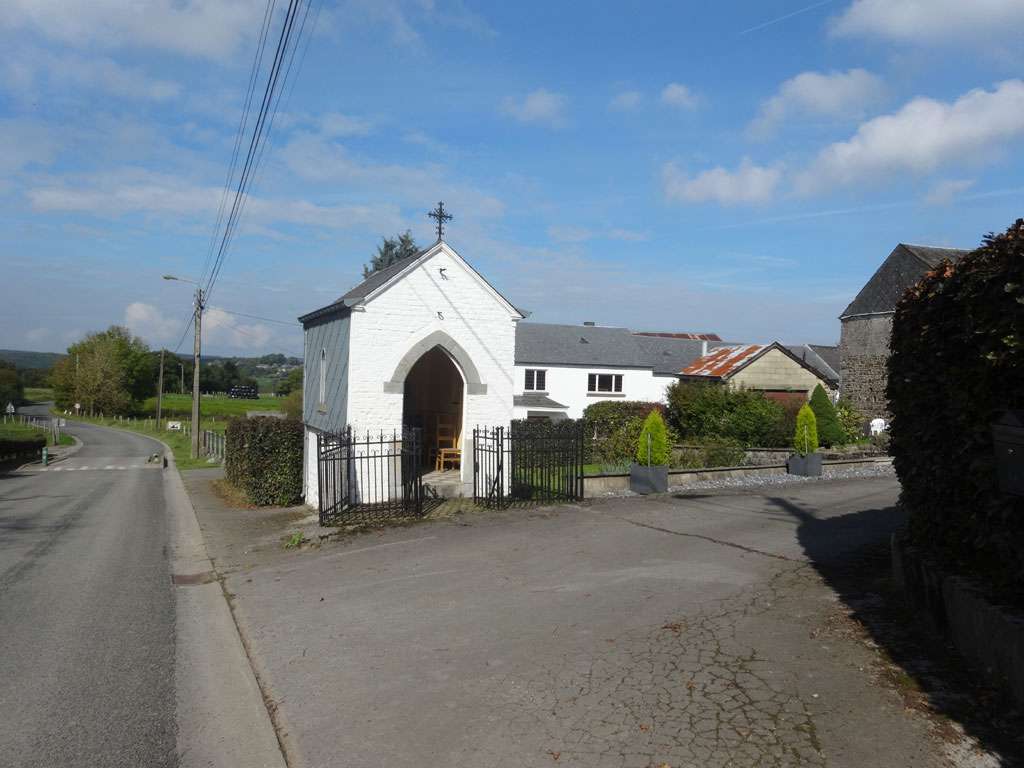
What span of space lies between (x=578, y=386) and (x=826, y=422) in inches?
679

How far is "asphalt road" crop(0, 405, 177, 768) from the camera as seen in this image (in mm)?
5016

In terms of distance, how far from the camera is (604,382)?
41.1 meters

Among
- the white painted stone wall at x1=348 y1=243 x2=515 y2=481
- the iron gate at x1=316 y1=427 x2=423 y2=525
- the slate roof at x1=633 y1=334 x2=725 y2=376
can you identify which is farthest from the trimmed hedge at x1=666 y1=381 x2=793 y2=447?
the slate roof at x1=633 y1=334 x2=725 y2=376

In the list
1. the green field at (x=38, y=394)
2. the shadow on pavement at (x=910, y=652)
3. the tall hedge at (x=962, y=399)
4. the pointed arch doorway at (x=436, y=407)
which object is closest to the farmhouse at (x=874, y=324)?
the pointed arch doorway at (x=436, y=407)

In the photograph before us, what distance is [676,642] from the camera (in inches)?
239

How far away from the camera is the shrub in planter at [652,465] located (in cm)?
1540

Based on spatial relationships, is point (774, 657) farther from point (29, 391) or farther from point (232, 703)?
point (29, 391)

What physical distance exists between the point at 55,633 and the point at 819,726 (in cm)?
727

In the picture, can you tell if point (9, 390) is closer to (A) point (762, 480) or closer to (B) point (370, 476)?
(B) point (370, 476)

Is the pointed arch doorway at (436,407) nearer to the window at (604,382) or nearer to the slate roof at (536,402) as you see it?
the slate roof at (536,402)

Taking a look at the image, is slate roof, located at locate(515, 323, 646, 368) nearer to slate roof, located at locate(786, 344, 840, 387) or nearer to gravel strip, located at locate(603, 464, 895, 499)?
slate roof, located at locate(786, 344, 840, 387)

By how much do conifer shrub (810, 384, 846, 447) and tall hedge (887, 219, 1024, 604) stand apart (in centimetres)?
1923

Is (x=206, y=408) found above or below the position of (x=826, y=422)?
above

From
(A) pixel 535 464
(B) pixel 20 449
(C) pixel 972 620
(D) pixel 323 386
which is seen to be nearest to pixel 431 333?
(D) pixel 323 386
